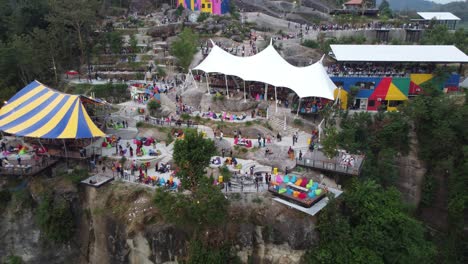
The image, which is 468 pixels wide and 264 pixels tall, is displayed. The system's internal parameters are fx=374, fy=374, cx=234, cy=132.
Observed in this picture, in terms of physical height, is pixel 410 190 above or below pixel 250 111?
below

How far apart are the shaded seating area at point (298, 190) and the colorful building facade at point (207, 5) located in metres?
49.4

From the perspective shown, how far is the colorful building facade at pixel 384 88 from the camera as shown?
3838cm

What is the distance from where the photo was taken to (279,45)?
52.8 meters

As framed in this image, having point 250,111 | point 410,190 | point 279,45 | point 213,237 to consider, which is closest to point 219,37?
point 279,45

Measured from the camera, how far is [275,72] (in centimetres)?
3869

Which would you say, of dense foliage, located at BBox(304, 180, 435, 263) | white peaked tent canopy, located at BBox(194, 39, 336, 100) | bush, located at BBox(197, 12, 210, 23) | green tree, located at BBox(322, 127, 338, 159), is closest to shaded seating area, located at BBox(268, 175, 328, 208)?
dense foliage, located at BBox(304, 180, 435, 263)

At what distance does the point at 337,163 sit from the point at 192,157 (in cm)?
1148

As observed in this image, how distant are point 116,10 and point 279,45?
3410cm

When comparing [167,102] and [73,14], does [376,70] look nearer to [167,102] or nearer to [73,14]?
[167,102]

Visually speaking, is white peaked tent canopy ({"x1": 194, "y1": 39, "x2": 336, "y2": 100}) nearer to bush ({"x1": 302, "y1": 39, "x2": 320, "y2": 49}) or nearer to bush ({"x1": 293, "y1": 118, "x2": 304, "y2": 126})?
bush ({"x1": 293, "y1": 118, "x2": 304, "y2": 126})

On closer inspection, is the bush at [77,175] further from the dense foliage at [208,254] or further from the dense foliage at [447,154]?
the dense foliage at [447,154]

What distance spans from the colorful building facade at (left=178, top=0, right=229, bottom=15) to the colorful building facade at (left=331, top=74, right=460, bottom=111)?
36343 mm

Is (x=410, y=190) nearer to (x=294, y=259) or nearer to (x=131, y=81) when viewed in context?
(x=294, y=259)

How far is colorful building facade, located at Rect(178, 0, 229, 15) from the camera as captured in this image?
6801cm
